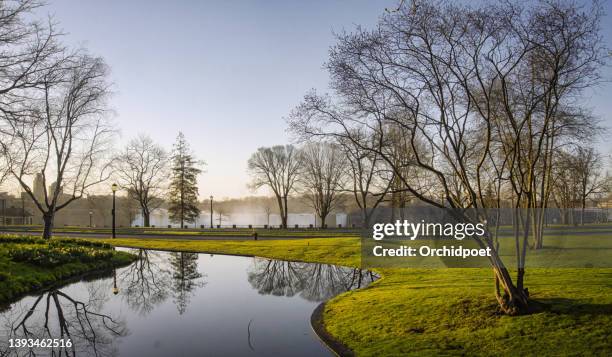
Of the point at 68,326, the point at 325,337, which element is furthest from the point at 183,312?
the point at 325,337

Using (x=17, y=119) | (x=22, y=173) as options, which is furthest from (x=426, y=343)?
(x=22, y=173)

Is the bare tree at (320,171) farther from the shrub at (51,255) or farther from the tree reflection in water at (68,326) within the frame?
the tree reflection in water at (68,326)

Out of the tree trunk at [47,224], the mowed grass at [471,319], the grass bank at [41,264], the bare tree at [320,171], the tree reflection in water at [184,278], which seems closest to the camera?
the mowed grass at [471,319]

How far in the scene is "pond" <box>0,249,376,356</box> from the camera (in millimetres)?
8398

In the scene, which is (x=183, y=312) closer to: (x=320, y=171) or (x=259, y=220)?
(x=320, y=171)

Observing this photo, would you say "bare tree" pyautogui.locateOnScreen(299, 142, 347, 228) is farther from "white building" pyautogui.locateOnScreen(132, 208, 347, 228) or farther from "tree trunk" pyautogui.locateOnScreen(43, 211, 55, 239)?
"tree trunk" pyautogui.locateOnScreen(43, 211, 55, 239)

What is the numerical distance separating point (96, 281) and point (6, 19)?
32.5 ft

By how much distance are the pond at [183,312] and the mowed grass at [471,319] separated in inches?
46.6

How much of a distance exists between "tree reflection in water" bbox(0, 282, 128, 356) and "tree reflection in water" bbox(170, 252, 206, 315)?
2116 millimetres

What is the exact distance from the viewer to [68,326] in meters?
9.75

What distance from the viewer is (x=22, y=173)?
2570cm

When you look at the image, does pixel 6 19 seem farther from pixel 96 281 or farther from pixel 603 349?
pixel 603 349

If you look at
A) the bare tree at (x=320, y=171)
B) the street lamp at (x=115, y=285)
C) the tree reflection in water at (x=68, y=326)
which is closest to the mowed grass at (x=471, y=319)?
the tree reflection in water at (x=68, y=326)

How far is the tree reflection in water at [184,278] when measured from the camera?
1298cm
